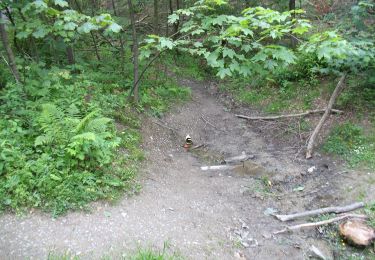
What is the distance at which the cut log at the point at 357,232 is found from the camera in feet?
19.8

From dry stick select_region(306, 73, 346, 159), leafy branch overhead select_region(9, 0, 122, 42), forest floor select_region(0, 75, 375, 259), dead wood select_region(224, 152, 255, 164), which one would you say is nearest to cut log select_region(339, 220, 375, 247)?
forest floor select_region(0, 75, 375, 259)

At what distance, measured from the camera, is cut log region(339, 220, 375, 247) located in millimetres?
6047

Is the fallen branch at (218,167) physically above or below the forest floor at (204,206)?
below

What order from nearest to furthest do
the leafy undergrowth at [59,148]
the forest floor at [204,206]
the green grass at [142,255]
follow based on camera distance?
the green grass at [142,255] → the forest floor at [204,206] → the leafy undergrowth at [59,148]

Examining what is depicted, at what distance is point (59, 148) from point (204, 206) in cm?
A: 322

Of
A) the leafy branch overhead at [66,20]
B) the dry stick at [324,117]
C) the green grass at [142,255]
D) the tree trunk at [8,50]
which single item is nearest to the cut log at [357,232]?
the dry stick at [324,117]

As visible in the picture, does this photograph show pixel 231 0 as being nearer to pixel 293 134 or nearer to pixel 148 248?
pixel 293 134

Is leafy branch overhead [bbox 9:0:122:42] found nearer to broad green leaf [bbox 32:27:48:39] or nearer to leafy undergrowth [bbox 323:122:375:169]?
broad green leaf [bbox 32:27:48:39]

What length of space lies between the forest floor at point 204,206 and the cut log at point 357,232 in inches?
16.4

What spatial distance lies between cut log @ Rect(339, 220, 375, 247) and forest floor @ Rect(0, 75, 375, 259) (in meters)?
0.42

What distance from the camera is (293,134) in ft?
33.8

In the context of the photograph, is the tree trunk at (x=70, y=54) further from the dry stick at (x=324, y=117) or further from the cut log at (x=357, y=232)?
the cut log at (x=357, y=232)

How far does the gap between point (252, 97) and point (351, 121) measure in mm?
4177

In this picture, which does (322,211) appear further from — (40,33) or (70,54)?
(70,54)
